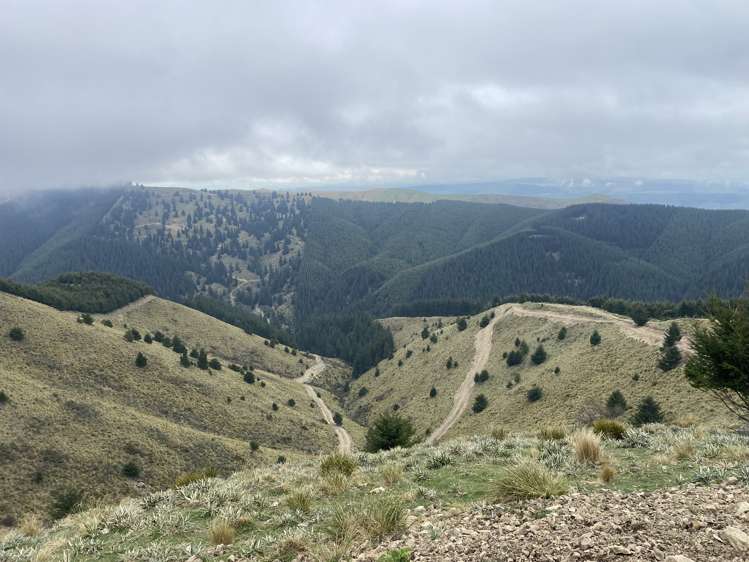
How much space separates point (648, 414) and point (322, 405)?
63.4m

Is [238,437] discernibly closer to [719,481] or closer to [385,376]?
[385,376]

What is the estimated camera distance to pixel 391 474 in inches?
459

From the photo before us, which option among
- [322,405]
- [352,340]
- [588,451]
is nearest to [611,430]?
[588,451]

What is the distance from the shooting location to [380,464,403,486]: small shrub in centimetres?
1148

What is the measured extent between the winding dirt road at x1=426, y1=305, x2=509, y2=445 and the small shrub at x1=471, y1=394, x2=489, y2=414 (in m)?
2.71

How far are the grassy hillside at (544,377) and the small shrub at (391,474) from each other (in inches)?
940

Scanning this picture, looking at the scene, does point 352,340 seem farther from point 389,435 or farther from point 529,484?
point 529,484

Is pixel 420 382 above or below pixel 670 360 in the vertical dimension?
below

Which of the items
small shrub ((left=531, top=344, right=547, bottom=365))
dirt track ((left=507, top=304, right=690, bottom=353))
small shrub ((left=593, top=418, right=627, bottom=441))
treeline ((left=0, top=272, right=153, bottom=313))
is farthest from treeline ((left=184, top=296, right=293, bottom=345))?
small shrub ((left=593, top=418, right=627, bottom=441))

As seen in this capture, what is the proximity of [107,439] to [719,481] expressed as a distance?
170 ft

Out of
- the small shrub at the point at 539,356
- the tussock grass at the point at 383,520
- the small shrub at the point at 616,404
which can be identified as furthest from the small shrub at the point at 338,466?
the small shrub at the point at 539,356

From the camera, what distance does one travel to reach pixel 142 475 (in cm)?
4147

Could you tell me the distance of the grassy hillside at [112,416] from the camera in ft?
127

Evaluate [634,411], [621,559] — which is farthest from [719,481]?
[634,411]
